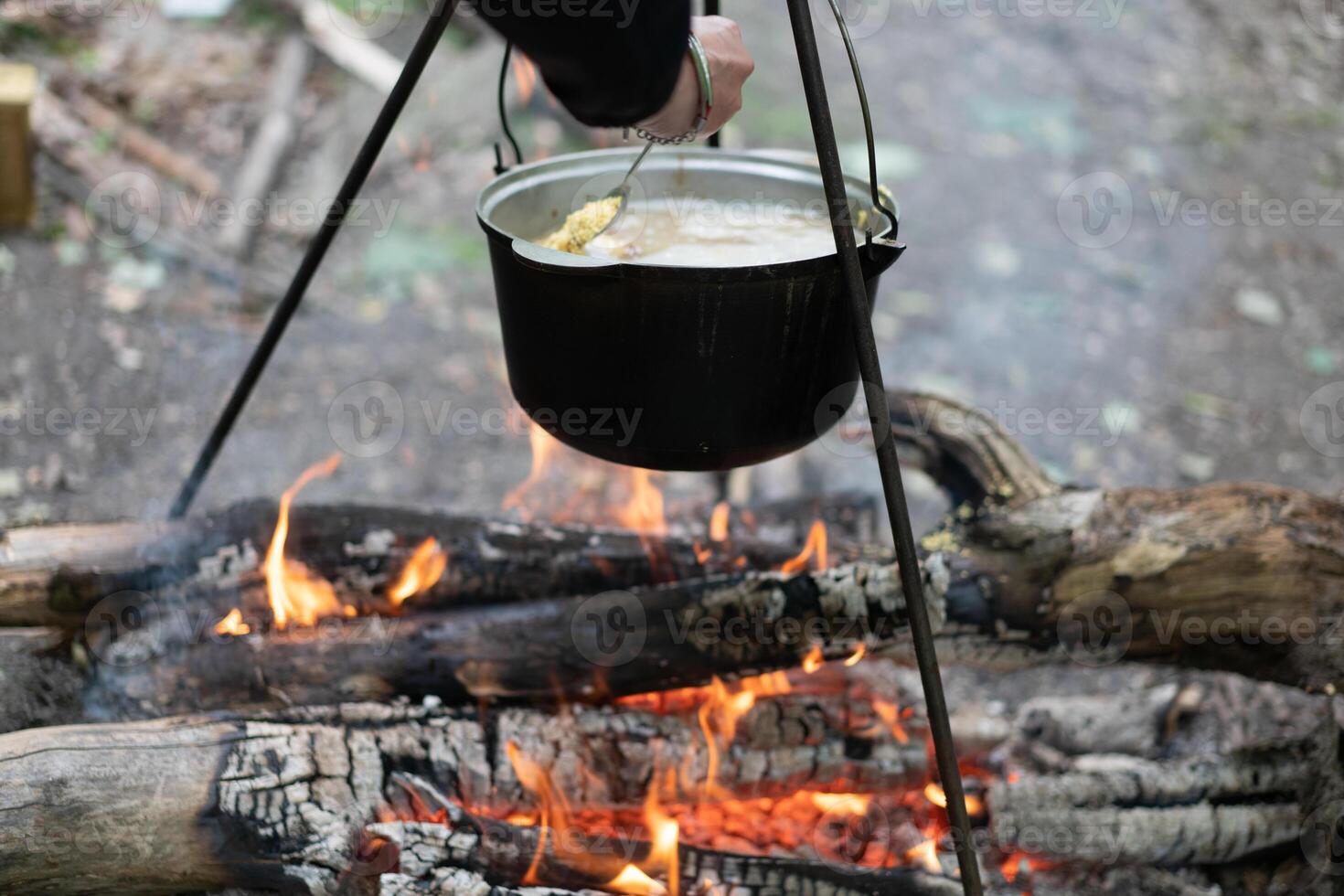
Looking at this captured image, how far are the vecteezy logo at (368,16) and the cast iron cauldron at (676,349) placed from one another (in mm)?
5315

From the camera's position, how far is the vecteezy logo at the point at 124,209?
4891 millimetres

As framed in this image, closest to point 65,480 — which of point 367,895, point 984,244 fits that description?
point 367,895

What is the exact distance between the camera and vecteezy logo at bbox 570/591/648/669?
2.27 metres

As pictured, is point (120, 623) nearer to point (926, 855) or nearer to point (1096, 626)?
point (926, 855)

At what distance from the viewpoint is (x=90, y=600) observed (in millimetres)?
2385

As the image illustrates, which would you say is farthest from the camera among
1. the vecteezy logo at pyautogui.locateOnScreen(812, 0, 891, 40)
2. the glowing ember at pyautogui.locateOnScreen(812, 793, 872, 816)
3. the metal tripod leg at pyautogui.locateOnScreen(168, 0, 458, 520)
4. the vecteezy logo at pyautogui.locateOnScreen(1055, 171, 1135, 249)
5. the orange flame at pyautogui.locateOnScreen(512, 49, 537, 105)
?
the vecteezy logo at pyautogui.locateOnScreen(812, 0, 891, 40)

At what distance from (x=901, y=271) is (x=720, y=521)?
300 centimetres

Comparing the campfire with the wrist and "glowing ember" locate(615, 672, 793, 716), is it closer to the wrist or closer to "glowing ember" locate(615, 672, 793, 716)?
"glowing ember" locate(615, 672, 793, 716)

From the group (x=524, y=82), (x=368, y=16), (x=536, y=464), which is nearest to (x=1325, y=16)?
(x=524, y=82)

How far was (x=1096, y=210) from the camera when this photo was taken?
596cm

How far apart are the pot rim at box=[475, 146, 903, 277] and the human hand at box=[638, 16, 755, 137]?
0.23 m
